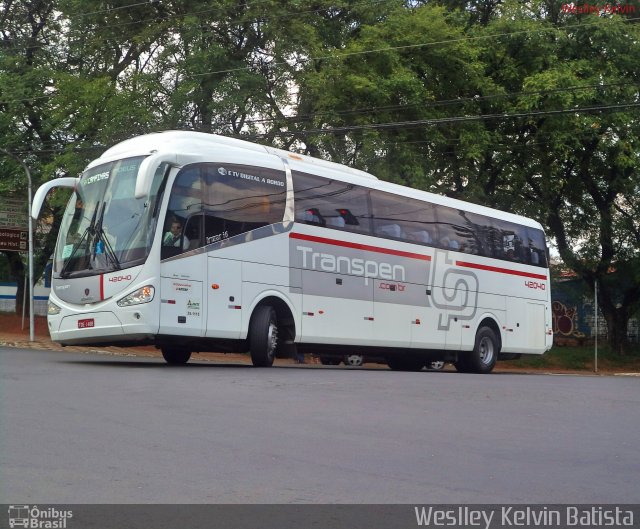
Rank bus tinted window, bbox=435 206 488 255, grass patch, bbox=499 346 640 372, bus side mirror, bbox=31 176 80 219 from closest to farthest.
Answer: bus side mirror, bbox=31 176 80 219, bus tinted window, bbox=435 206 488 255, grass patch, bbox=499 346 640 372

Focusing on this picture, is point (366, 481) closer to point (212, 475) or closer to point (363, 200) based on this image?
point (212, 475)

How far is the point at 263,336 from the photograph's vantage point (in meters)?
17.1

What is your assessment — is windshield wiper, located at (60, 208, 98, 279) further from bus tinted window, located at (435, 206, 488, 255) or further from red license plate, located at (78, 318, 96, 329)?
bus tinted window, located at (435, 206, 488, 255)

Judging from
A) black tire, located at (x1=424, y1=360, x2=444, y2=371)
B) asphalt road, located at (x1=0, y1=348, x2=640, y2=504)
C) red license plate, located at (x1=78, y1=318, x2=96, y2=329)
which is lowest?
asphalt road, located at (x1=0, y1=348, x2=640, y2=504)

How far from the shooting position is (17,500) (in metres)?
6.25

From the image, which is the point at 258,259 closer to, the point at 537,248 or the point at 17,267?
the point at 537,248

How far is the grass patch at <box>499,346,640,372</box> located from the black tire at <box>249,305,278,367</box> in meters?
21.6

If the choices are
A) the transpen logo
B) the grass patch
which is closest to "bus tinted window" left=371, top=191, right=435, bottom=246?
the transpen logo

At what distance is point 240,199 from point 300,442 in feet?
27.8

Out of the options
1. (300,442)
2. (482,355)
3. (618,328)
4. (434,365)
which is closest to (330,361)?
(434,365)

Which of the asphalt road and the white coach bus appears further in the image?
the white coach bus

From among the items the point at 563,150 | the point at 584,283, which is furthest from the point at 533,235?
the point at 584,283
